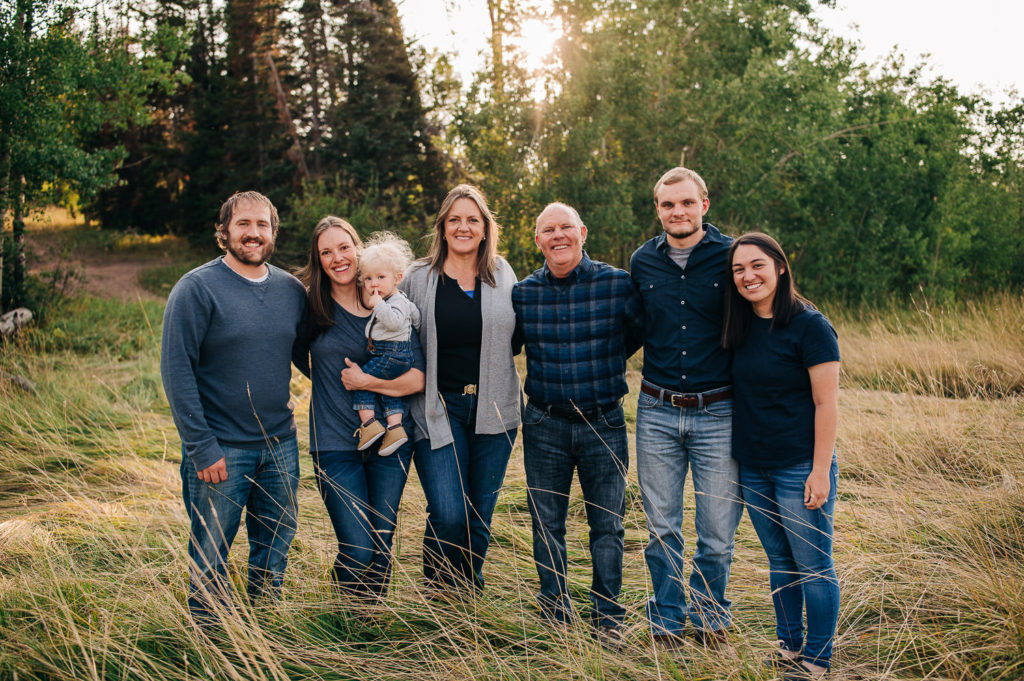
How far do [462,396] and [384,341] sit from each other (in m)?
0.49

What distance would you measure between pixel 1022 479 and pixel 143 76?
43.7ft

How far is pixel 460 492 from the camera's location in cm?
330

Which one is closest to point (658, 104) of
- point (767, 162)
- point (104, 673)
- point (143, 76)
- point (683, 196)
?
point (767, 162)

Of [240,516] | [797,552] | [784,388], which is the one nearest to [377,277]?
[240,516]

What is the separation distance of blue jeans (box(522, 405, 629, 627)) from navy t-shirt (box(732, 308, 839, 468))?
2.04 feet

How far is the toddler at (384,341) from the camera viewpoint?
3.13 meters

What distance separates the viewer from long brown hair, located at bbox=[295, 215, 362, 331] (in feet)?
10.5

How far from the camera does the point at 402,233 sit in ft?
50.0

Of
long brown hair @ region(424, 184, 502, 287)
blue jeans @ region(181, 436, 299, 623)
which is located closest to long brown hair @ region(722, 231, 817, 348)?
long brown hair @ region(424, 184, 502, 287)

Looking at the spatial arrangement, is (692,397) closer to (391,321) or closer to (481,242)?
(481,242)

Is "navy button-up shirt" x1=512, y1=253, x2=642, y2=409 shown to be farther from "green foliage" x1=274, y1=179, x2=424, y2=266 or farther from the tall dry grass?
"green foliage" x1=274, y1=179, x2=424, y2=266

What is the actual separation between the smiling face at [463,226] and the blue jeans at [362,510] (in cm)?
107

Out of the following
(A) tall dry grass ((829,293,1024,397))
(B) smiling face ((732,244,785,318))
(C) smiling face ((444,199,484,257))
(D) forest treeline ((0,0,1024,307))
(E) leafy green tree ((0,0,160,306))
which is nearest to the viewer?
(B) smiling face ((732,244,785,318))

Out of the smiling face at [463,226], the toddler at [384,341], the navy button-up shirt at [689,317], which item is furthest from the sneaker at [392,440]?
the navy button-up shirt at [689,317]
